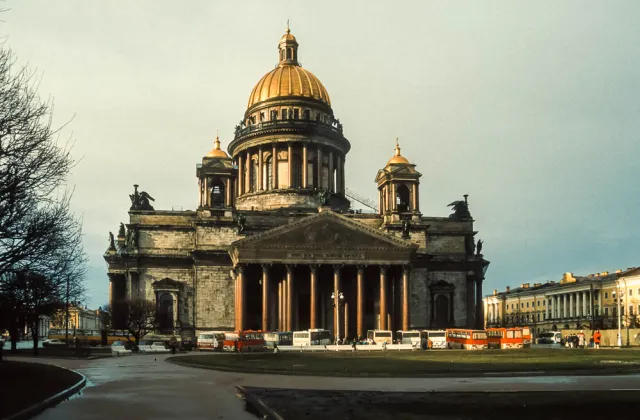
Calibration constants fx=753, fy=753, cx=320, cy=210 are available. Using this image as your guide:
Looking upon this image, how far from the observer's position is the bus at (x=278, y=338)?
71.2 meters

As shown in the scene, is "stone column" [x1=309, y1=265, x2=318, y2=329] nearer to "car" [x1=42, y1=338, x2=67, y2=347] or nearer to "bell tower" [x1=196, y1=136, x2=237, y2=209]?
"bell tower" [x1=196, y1=136, x2=237, y2=209]

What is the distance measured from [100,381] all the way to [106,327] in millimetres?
60937

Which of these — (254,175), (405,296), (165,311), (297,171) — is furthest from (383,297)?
(254,175)

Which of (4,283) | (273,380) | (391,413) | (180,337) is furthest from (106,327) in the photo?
(391,413)

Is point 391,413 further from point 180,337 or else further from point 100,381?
point 180,337

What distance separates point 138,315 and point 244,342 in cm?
1689

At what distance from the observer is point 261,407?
2008cm

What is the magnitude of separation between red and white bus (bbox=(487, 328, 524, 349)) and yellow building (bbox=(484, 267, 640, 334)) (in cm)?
4697

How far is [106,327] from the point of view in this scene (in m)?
88.9

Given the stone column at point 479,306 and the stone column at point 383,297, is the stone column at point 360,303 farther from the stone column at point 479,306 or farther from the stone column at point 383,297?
the stone column at point 479,306

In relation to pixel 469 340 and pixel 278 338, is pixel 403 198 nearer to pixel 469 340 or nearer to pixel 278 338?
pixel 469 340

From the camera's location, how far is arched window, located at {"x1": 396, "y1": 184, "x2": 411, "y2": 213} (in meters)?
92.6

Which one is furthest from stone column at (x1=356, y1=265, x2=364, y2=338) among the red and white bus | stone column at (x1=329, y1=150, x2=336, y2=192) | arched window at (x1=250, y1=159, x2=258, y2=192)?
arched window at (x1=250, y1=159, x2=258, y2=192)

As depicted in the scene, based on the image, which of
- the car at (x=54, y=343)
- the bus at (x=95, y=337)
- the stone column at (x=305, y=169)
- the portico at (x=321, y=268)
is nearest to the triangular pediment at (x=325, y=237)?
the portico at (x=321, y=268)
